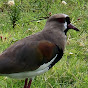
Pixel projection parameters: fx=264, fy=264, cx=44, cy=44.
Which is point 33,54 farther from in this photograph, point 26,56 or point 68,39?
point 68,39

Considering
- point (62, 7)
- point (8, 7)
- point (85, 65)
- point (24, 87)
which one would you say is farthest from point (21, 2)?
point (24, 87)

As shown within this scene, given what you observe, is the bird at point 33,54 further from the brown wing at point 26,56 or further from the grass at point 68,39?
the grass at point 68,39

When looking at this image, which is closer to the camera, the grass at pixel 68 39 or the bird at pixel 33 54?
the bird at pixel 33 54

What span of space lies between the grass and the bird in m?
0.55

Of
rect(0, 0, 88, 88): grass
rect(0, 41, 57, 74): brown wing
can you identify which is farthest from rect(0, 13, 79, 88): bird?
rect(0, 0, 88, 88): grass

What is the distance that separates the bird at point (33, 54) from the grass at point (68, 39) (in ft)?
1.80

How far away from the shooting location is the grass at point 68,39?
309cm

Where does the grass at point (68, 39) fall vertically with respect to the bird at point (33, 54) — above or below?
below

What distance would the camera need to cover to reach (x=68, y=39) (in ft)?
13.6

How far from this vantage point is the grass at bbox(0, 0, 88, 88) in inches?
122

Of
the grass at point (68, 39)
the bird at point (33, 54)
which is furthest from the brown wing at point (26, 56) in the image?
the grass at point (68, 39)

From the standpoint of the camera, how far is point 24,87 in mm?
2801

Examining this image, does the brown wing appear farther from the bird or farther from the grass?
the grass

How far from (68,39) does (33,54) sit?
1779 mm
